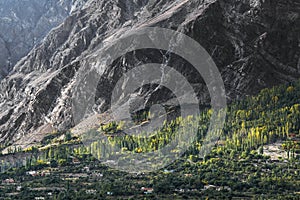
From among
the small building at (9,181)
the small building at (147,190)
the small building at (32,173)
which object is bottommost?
the small building at (147,190)

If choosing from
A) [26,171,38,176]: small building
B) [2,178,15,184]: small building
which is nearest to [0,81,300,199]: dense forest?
[2,178,15,184]: small building

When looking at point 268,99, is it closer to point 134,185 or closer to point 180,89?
point 180,89

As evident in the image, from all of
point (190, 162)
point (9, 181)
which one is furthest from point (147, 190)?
point (9, 181)

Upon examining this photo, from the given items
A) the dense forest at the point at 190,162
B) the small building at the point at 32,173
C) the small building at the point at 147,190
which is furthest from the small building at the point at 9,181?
the small building at the point at 147,190

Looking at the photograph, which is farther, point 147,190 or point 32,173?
point 32,173

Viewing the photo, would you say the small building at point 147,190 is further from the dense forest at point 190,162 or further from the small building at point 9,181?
the small building at point 9,181

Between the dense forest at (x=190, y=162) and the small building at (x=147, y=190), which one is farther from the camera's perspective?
the small building at (x=147, y=190)

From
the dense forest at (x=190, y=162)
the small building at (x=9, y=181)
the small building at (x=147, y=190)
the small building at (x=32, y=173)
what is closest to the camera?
the dense forest at (x=190, y=162)

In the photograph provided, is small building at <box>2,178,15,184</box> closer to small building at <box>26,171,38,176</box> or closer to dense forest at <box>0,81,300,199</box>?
dense forest at <box>0,81,300,199</box>

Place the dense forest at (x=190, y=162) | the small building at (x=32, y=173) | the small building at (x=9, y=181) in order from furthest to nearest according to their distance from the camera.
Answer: the small building at (x=32, y=173) → the small building at (x=9, y=181) → the dense forest at (x=190, y=162)

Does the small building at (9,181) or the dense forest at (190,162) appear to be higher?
the dense forest at (190,162)

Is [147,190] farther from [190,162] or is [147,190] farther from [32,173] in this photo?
[32,173]

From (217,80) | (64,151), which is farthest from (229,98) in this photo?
(64,151)
